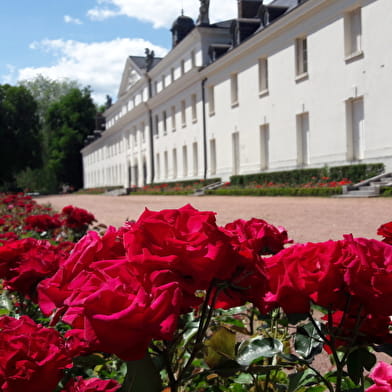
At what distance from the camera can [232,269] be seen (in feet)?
3.01

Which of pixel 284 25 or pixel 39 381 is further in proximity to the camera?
pixel 284 25

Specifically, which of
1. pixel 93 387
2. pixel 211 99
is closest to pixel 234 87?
pixel 211 99

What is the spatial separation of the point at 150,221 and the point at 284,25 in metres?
22.1

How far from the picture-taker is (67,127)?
6912 centimetres

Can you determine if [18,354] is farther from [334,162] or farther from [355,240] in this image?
[334,162]

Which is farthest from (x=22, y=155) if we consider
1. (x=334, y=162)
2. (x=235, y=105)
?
(x=334, y=162)

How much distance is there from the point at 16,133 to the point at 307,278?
2114 inches

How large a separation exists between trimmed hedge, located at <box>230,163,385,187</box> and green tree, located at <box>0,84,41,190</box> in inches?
1306

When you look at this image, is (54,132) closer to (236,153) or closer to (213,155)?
(213,155)

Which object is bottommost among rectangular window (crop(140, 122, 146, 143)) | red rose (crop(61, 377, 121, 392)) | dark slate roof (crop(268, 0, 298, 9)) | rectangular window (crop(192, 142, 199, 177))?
red rose (crop(61, 377, 121, 392))

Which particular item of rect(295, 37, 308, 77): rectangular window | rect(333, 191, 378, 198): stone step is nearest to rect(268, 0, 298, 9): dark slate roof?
rect(295, 37, 308, 77): rectangular window

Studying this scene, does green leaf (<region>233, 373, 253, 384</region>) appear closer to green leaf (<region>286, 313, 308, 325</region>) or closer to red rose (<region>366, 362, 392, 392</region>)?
green leaf (<region>286, 313, 308, 325</region>)

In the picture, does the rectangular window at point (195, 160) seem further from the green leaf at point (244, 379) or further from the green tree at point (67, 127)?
the green tree at point (67, 127)

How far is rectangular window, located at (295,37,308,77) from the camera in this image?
2099cm
